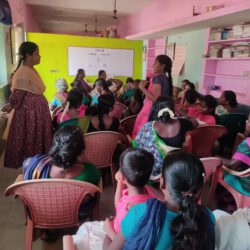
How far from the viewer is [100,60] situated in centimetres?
689

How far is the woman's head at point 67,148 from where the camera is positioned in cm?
141

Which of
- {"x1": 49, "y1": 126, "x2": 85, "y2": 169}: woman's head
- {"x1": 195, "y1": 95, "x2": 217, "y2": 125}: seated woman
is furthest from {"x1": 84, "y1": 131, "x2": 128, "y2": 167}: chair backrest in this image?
{"x1": 195, "y1": 95, "x2": 217, "y2": 125}: seated woman

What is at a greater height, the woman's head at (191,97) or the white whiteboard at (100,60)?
the white whiteboard at (100,60)

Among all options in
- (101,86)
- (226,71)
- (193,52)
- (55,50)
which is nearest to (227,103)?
(226,71)

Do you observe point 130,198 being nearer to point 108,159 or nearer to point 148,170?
point 148,170

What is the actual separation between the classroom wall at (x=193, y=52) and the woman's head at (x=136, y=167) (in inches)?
144

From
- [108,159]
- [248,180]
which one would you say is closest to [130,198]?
[248,180]

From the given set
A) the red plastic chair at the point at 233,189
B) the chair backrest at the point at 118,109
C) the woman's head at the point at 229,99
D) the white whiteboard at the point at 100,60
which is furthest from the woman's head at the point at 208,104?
the white whiteboard at the point at 100,60

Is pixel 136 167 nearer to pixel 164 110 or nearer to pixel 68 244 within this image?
pixel 68 244

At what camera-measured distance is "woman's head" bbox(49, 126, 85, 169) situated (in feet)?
4.64

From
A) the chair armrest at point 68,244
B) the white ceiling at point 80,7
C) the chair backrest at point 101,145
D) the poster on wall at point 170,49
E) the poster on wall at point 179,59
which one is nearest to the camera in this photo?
the chair armrest at point 68,244

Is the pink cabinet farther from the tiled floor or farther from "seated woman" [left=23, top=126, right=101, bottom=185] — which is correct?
"seated woman" [left=23, top=126, right=101, bottom=185]

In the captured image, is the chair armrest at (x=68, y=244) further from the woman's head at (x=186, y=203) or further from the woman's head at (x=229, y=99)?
the woman's head at (x=229, y=99)

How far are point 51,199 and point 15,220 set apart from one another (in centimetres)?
84
